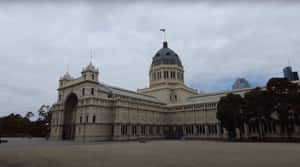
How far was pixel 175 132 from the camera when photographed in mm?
86062

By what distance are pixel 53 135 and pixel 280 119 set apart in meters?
79.2

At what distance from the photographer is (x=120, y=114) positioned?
69.3 meters

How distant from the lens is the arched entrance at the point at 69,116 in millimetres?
77000

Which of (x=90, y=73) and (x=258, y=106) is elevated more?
(x=90, y=73)

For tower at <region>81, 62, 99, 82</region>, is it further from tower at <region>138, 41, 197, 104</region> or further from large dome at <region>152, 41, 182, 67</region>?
large dome at <region>152, 41, 182, 67</region>

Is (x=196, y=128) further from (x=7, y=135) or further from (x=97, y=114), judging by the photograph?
(x=7, y=135)

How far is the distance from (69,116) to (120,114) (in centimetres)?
2472

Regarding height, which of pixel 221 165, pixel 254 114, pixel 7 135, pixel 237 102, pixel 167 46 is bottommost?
pixel 7 135

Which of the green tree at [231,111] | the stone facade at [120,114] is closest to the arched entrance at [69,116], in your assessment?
the stone facade at [120,114]

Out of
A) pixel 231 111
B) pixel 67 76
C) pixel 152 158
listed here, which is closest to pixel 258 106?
pixel 231 111

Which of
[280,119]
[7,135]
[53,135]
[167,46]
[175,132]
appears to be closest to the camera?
[280,119]

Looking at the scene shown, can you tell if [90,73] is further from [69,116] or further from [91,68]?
[69,116]

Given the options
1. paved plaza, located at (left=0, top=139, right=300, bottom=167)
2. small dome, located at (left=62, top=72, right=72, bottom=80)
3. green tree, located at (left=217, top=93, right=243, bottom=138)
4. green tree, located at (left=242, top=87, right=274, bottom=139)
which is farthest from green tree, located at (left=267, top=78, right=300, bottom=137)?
small dome, located at (left=62, top=72, right=72, bottom=80)

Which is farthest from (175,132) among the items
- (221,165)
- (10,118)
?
(10,118)
